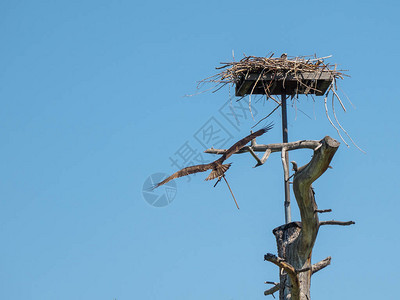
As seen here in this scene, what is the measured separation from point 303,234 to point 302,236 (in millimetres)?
43

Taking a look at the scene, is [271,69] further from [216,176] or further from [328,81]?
[216,176]

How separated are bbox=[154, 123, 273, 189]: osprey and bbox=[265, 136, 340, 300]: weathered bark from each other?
34.4 inches

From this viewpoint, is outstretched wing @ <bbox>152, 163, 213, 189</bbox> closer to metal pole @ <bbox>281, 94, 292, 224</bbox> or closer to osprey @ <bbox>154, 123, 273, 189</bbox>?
osprey @ <bbox>154, 123, 273, 189</bbox>

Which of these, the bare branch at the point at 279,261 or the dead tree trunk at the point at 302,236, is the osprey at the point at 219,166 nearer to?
the dead tree trunk at the point at 302,236

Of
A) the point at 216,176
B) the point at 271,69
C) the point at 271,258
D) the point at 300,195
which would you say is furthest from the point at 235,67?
the point at 271,258

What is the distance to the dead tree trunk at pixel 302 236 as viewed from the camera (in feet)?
27.8

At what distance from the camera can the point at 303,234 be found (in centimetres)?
913

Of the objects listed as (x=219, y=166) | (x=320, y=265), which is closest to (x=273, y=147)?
(x=219, y=166)

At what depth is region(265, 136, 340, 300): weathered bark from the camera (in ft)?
27.9

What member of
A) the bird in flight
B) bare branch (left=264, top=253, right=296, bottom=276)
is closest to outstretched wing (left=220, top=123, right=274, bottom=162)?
the bird in flight

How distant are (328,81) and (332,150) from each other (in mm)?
2465

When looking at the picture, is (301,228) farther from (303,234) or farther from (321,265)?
(321,265)

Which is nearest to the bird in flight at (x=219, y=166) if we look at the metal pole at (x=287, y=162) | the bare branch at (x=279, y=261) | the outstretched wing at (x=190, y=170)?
the outstretched wing at (x=190, y=170)

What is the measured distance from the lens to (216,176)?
9.48 metres
